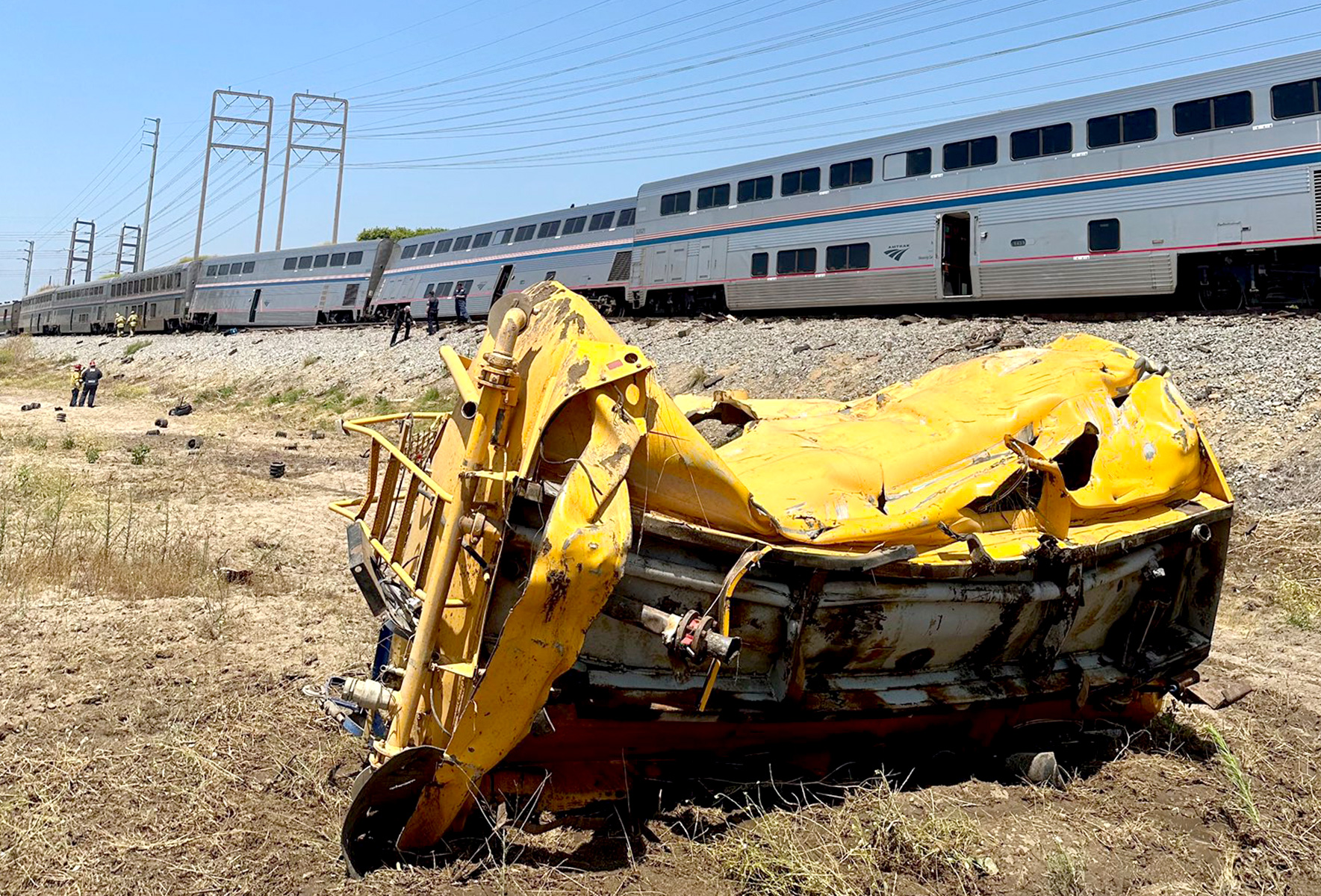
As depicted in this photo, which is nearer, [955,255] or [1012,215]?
[1012,215]

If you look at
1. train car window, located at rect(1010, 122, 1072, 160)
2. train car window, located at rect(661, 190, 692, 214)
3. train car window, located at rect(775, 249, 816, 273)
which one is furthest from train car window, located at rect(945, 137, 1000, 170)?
train car window, located at rect(661, 190, 692, 214)

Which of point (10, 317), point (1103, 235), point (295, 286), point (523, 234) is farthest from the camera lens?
point (10, 317)

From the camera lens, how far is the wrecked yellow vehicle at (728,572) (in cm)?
315

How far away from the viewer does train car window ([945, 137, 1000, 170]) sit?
52.3ft

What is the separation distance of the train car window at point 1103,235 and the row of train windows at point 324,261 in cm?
2776

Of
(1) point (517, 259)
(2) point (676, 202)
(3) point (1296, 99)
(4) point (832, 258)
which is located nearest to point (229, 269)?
(1) point (517, 259)

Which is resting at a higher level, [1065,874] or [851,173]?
[851,173]

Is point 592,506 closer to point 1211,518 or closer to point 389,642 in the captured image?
point 389,642

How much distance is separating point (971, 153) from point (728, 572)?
591 inches

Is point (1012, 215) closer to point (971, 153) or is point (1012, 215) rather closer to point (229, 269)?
point (971, 153)

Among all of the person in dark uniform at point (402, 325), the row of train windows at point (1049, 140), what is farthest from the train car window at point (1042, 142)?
the person in dark uniform at point (402, 325)

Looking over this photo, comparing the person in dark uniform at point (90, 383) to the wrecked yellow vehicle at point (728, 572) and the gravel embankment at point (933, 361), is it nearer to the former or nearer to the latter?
the gravel embankment at point (933, 361)

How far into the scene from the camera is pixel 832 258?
18359 millimetres

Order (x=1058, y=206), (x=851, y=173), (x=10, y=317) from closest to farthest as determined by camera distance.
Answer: (x=1058, y=206)
(x=851, y=173)
(x=10, y=317)
